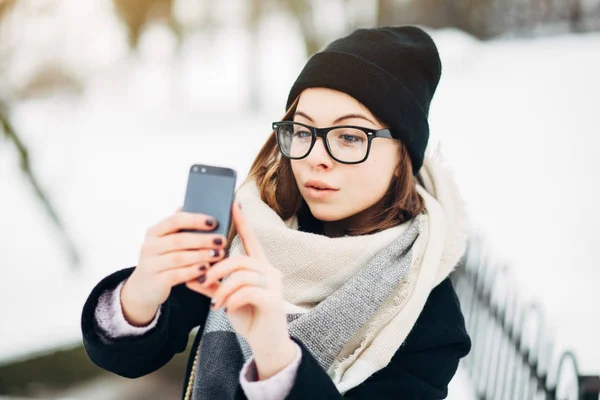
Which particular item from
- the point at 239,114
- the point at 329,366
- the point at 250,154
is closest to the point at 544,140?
the point at 250,154

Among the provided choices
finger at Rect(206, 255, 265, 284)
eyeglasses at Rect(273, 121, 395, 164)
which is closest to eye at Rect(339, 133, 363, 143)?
eyeglasses at Rect(273, 121, 395, 164)

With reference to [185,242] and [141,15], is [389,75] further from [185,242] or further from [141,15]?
[141,15]

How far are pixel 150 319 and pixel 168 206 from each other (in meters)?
4.73

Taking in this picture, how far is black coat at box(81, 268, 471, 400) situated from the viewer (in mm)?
1159

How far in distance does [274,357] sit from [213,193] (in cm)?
32

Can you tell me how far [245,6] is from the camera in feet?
23.0

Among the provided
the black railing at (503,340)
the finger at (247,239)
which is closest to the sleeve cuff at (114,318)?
the finger at (247,239)

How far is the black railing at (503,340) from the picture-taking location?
7.22 ft

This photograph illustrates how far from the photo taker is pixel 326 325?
4.00 feet

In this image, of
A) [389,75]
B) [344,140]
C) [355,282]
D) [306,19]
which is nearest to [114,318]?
[355,282]

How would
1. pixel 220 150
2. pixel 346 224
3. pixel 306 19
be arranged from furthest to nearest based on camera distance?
pixel 306 19 < pixel 220 150 < pixel 346 224

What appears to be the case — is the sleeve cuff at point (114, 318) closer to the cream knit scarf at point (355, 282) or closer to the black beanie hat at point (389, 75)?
the cream knit scarf at point (355, 282)

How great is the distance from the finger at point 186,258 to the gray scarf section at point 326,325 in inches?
15.2

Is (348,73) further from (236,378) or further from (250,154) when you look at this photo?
(250,154)
